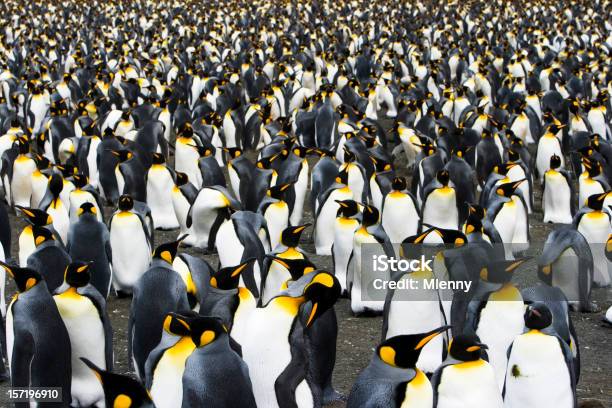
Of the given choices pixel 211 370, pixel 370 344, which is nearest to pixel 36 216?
pixel 370 344

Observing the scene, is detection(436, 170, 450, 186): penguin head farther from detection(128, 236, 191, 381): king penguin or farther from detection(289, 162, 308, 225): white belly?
detection(128, 236, 191, 381): king penguin

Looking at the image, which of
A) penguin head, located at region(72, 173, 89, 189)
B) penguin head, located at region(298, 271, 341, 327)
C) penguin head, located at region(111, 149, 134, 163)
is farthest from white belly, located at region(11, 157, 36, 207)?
penguin head, located at region(298, 271, 341, 327)

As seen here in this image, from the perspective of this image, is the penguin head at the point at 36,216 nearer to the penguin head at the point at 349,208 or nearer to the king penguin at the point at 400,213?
the penguin head at the point at 349,208

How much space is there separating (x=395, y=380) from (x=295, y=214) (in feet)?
15.3

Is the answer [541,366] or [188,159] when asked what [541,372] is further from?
[188,159]

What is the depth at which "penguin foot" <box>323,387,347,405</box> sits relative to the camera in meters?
4.71

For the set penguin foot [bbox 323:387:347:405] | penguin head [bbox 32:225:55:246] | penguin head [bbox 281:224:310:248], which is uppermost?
penguin head [bbox 32:225:55:246]

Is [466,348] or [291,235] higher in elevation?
[291,235]

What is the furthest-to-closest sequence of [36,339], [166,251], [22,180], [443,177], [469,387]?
[22,180] → [443,177] → [166,251] → [36,339] → [469,387]

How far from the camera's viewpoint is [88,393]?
456 cm

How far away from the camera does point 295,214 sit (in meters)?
8.23

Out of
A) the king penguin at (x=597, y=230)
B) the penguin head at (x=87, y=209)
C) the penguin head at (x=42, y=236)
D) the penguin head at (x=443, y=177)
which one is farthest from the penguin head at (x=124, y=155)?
the king penguin at (x=597, y=230)

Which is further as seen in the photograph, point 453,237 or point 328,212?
point 328,212

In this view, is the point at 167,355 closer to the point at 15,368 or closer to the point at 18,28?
the point at 15,368
